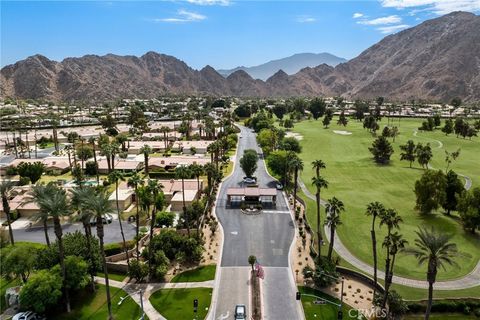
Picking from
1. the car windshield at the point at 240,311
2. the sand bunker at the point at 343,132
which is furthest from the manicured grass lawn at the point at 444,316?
the sand bunker at the point at 343,132

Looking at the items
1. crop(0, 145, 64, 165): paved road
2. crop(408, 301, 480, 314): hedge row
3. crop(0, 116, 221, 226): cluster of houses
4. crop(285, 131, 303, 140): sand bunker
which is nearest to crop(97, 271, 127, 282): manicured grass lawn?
crop(0, 116, 221, 226): cluster of houses

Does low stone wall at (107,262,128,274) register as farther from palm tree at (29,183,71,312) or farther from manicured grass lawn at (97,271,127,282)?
palm tree at (29,183,71,312)

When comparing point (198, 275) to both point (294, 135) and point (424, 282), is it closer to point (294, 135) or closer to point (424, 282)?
point (424, 282)

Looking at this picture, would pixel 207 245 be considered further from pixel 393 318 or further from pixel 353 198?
pixel 353 198

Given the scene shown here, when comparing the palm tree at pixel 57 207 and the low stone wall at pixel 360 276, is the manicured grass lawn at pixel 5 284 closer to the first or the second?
the palm tree at pixel 57 207

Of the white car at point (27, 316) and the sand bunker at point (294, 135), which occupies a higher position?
the sand bunker at point (294, 135)

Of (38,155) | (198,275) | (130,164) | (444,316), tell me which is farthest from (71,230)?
(38,155)
